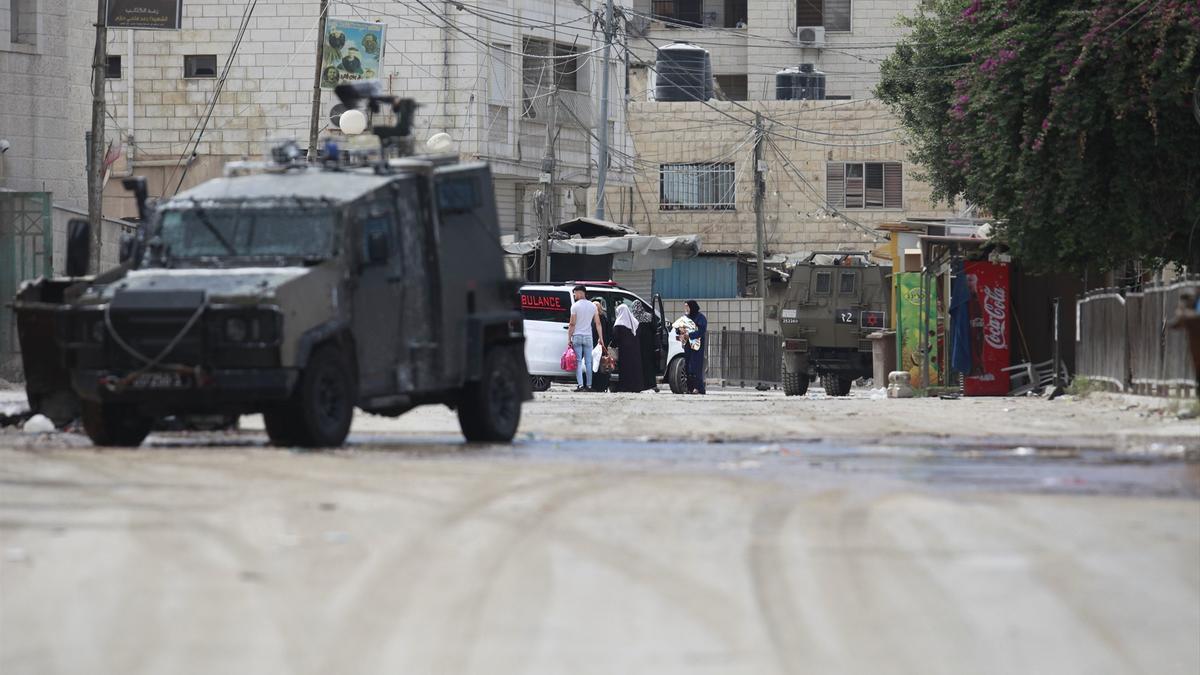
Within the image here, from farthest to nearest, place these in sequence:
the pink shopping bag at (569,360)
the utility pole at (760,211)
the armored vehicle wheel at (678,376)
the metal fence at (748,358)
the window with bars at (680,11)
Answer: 1. the window with bars at (680,11)
2. the utility pole at (760,211)
3. the metal fence at (748,358)
4. the armored vehicle wheel at (678,376)
5. the pink shopping bag at (569,360)

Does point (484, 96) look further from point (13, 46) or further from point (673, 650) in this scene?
point (673, 650)

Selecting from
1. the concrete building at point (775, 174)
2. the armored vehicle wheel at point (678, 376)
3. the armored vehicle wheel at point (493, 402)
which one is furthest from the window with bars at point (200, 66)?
the armored vehicle wheel at point (493, 402)

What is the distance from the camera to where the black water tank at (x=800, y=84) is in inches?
2394

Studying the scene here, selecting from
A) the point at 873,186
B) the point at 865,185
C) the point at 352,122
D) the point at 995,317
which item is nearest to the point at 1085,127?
the point at 995,317

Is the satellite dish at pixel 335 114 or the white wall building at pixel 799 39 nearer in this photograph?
the satellite dish at pixel 335 114

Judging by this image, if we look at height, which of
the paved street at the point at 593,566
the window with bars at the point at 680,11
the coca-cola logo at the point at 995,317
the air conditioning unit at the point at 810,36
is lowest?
the paved street at the point at 593,566

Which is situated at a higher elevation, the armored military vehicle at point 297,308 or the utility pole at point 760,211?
the utility pole at point 760,211

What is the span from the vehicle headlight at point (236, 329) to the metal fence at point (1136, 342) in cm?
918

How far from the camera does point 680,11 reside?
67.4 metres

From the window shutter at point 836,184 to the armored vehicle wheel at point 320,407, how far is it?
43.4 m

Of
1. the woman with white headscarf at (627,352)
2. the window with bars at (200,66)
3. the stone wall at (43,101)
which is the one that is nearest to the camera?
the stone wall at (43,101)

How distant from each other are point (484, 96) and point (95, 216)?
56.8ft

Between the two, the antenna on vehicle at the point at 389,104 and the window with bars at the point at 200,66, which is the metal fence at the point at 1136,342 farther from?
the window with bars at the point at 200,66

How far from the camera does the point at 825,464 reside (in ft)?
45.5
